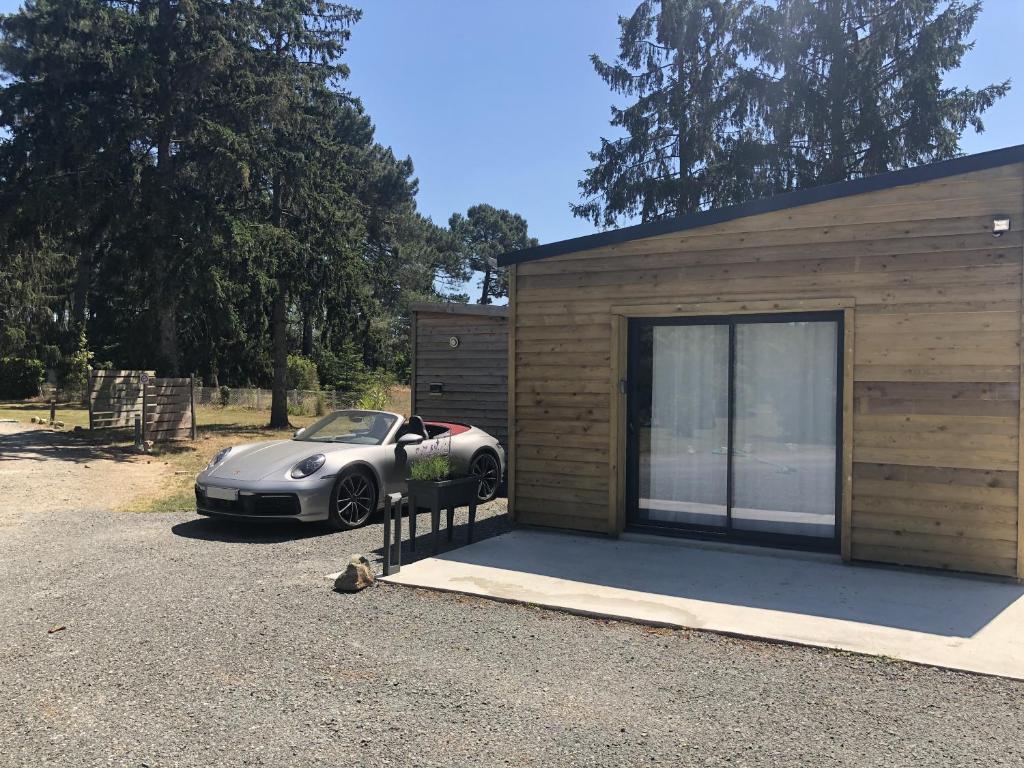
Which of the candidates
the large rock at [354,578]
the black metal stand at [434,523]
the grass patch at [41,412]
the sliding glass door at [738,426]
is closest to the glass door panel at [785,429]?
the sliding glass door at [738,426]

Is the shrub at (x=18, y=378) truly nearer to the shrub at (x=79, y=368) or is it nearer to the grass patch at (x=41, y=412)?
the grass patch at (x=41, y=412)

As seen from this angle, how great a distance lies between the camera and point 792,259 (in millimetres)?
5930

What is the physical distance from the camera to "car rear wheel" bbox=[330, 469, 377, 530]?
695cm

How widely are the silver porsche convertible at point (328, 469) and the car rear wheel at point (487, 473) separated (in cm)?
19

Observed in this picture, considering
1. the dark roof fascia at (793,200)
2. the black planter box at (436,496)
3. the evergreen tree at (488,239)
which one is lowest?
the black planter box at (436,496)

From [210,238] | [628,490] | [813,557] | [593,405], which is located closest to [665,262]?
[593,405]

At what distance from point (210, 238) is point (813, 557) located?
535 inches

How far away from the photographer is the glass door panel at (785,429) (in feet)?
19.6

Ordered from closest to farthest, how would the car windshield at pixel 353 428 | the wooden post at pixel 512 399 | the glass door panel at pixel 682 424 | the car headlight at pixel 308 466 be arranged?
the glass door panel at pixel 682 424
the car headlight at pixel 308 466
the wooden post at pixel 512 399
the car windshield at pixel 353 428

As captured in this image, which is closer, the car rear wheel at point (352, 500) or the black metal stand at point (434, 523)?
the black metal stand at point (434, 523)

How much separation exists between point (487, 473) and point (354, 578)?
151 inches

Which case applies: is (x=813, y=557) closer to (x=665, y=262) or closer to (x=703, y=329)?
(x=703, y=329)

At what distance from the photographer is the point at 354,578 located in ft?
16.4

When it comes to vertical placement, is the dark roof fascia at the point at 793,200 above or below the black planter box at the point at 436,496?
above
